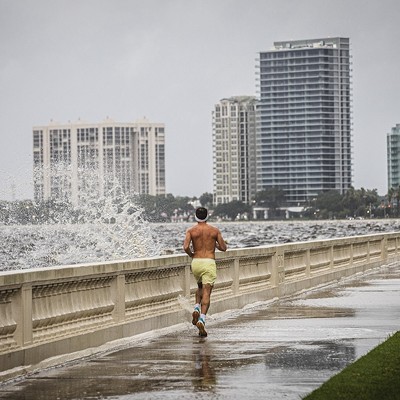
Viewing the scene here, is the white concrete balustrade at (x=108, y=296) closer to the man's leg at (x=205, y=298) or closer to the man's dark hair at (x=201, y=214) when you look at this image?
the man's leg at (x=205, y=298)

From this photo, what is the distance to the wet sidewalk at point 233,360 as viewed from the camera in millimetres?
11562

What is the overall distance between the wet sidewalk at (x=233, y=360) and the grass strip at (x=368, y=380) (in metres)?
0.20

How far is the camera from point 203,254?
55.9 ft

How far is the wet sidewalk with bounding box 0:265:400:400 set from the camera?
11.6 metres

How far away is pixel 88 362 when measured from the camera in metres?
14.0

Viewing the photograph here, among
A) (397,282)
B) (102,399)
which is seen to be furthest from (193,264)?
(397,282)

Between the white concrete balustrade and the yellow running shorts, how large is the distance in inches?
29.0

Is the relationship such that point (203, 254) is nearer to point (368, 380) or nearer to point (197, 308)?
point (197, 308)

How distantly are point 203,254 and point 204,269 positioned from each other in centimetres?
21

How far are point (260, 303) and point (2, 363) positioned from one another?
11209 mm

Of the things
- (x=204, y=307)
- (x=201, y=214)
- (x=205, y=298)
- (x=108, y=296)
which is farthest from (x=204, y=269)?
(x=108, y=296)

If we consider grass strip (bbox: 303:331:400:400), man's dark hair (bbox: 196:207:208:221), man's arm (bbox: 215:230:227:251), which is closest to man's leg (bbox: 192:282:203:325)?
man's arm (bbox: 215:230:227:251)

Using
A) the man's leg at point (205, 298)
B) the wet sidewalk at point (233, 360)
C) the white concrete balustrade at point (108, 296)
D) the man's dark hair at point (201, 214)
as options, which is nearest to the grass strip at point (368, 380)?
the wet sidewalk at point (233, 360)

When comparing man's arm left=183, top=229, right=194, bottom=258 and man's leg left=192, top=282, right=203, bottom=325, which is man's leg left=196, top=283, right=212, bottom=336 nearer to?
man's leg left=192, top=282, right=203, bottom=325
